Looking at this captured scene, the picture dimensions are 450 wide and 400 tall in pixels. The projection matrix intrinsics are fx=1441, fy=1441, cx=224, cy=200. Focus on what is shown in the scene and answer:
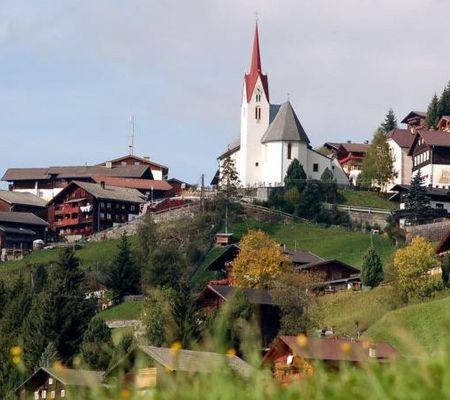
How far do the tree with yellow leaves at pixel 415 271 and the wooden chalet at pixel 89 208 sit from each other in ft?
131

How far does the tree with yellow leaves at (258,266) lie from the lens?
63938 millimetres

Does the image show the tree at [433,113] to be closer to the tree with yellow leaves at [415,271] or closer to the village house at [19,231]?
the village house at [19,231]

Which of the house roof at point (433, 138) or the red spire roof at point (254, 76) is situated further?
the red spire roof at point (254, 76)

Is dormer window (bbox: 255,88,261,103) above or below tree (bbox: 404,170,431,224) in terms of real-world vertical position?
above

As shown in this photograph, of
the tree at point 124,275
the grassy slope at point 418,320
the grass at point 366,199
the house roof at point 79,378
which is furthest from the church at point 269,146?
the house roof at point 79,378

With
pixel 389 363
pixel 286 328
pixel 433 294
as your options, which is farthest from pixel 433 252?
pixel 389 363

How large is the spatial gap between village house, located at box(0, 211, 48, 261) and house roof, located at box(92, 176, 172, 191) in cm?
808

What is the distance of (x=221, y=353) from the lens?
8945 millimetres

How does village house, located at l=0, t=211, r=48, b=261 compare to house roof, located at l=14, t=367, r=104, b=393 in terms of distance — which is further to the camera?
village house, located at l=0, t=211, r=48, b=261

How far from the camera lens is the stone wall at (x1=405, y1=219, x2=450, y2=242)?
72.2 metres

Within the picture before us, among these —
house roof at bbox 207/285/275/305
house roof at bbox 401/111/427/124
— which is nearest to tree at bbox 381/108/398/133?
house roof at bbox 401/111/427/124

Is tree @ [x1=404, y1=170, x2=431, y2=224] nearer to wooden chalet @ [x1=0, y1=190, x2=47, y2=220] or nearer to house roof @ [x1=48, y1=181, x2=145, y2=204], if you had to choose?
house roof @ [x1=48, y1=181, x2=145, y2=204]

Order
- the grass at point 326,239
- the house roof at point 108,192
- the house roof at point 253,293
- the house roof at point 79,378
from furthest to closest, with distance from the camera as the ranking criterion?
the house roof at point 108,192, the grass at point 326,239, the house roof at point 253,293, the house roof at point 79,378

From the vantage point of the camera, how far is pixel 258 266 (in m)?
64.6
